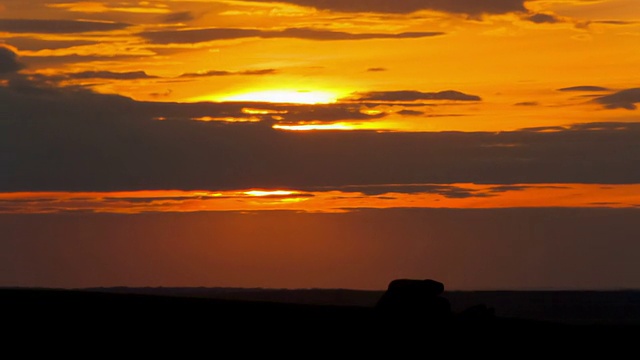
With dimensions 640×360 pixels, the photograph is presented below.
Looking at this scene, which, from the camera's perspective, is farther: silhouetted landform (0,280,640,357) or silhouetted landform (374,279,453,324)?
silhouetted landform (374,279,453,324)

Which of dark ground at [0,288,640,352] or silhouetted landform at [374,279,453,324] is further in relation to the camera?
silhouetted landform at [374,279,453,324]

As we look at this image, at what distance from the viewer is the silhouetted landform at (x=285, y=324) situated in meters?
39.8

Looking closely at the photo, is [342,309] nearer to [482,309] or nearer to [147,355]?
[482,309]

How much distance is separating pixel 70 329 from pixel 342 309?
13.8 m

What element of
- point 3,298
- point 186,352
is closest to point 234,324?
point 186,352

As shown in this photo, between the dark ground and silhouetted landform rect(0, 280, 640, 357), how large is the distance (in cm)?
3

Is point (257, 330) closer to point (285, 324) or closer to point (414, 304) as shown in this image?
point (285, 324)

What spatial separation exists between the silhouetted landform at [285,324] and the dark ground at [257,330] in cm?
3

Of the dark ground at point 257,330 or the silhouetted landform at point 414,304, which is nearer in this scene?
the dark ground at point 257,330

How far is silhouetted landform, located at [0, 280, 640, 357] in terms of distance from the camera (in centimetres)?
3978

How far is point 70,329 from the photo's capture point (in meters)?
39.4

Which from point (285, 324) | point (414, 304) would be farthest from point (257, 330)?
point (414, 304)

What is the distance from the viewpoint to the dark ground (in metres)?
39.0

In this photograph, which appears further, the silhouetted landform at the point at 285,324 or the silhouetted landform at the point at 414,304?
the silhouetted landform at the point at 414,304
